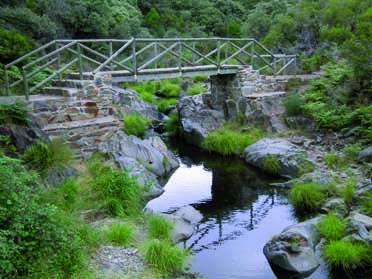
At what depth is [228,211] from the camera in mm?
8125

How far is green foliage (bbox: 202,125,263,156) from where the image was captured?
1190 cm

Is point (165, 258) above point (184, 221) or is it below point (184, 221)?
above

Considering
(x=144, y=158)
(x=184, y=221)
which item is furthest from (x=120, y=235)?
Result: (x=144, y=158)

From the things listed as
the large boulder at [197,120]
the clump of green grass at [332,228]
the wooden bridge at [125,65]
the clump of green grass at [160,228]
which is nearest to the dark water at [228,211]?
the clump of green grass at [160,228]

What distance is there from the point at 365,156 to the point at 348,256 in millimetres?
4099

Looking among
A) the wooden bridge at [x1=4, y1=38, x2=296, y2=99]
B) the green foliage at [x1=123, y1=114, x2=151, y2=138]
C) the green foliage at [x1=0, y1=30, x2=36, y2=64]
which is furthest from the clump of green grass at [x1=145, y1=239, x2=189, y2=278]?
the green foliage at [x1=0, y1=30, x2=36, y2=64]

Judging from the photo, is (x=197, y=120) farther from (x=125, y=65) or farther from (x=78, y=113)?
(x=78, y=113)

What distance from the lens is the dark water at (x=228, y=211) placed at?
616 centimetres

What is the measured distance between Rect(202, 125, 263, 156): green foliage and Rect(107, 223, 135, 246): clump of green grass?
245 inches

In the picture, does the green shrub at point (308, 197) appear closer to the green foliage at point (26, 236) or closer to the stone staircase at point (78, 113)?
the stone staircase at point (78, 113)

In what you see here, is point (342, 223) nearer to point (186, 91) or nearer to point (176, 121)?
point (176, 121)

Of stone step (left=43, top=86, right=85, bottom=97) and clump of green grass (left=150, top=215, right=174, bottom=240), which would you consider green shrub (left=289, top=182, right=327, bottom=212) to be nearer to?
clump of green grass (left=150, top=215, right=174, bottom=240)

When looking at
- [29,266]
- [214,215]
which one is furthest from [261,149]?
[29,266]

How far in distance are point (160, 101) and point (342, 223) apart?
11.7 metres
